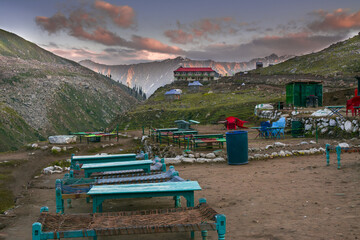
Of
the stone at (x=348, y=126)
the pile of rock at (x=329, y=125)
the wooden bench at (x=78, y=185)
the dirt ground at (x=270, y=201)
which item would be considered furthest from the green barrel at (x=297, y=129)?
the wooden bench at (x=78, y=185)

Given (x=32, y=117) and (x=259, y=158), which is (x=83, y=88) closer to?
(x=32, y=117)

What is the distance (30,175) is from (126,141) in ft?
35.5

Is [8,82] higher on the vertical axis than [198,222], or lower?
higher

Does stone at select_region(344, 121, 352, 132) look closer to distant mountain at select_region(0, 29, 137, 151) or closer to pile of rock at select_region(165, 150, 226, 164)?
pile of rock at select_region(165, 150, 226, 164)

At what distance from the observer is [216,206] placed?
7.89 meters

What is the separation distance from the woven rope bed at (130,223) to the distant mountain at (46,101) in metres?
82.4

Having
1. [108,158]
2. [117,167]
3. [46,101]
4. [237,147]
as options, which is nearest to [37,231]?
[117,167]

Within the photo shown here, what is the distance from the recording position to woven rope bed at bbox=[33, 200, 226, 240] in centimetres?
467

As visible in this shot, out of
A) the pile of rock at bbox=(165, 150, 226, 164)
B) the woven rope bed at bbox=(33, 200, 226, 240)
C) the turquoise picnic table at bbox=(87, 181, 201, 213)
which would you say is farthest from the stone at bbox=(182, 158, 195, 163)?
the woven rope bed at bbox=(33, 200, 226, 240)

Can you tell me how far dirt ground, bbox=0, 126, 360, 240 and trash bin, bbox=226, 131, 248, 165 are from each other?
410 millimetres

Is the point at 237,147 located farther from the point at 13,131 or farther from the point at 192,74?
the point at 192,74

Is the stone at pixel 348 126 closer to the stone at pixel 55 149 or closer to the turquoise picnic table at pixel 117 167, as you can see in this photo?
the turquoise picnic table at pixel 117 167

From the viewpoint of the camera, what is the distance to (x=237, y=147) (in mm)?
13922

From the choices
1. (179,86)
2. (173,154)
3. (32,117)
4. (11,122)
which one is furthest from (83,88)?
(173,154)
